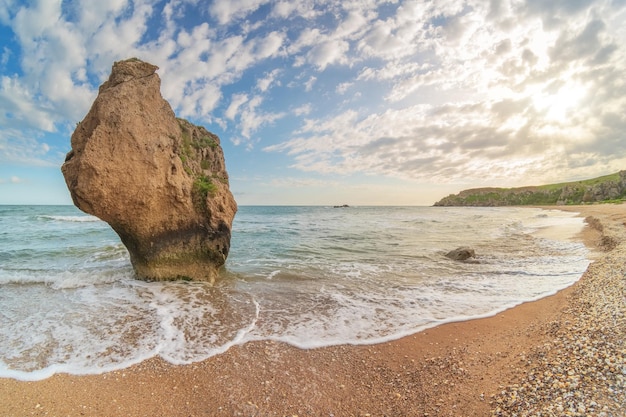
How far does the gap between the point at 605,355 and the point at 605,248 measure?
49.1ft

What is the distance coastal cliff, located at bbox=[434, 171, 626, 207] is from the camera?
73875mm

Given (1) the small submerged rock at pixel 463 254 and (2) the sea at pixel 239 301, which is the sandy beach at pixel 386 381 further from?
(1) the small submerged rock at pixel 463 254

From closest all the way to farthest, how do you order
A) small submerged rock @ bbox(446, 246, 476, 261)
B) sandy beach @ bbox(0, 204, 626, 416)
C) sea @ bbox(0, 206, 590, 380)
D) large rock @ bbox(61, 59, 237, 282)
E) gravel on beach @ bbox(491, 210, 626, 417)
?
gravel on beach @ bbox(491, 210, 626, 417), sandy beach @ bbox(0, 204, 626, 416), sea @ bbox(0, 206, 590, 380), large rock @ bbox(61, 59, 237, 282), small submerged rock @ bbox(446, 246, 476, 261)

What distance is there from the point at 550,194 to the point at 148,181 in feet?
434

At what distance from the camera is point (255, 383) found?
4977 mm

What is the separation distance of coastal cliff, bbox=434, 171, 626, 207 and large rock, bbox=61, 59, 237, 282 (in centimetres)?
8949

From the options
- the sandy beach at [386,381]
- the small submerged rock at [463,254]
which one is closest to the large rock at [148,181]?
the sandy beach at [386,381]

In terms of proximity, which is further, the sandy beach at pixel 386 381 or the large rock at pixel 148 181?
the large rock at pixel 148 181

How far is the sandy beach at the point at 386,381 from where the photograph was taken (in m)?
4.16

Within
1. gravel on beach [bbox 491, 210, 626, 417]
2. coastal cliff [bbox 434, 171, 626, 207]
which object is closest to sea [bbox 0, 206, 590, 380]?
gravel on beach [bbox 491, 210, 626, 417]

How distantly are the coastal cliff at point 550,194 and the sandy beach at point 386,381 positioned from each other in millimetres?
87436

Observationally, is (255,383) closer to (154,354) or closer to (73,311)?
(154,354)

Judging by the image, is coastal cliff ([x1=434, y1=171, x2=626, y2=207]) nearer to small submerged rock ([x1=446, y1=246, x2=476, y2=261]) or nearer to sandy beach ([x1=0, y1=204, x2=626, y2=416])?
small submerged rock ([x1=446, y1=246, x2=476, y2=261])

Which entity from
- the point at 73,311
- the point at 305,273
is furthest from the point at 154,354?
the point at 305,273
